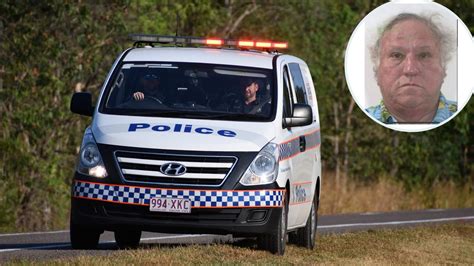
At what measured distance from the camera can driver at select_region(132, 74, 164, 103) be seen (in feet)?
44.5

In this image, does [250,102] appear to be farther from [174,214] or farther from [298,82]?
[298,82]

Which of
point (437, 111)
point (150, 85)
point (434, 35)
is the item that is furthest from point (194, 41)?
point (434, 35)

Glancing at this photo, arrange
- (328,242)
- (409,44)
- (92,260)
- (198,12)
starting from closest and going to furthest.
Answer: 1. (92,260)
2. (328,242)
3. (198,12)
4. (409,44)

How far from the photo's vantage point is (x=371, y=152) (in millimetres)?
41781

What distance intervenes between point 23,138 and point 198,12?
5.37 meters

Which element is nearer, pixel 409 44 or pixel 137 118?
pixel 137 118

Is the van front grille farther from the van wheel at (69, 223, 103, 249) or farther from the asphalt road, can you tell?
the asphalt road

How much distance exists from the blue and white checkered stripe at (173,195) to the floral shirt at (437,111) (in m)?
19.7

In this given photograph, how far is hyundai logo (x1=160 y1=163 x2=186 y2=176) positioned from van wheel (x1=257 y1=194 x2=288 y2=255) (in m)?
1.05

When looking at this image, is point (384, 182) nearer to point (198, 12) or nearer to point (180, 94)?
point (198, 12)

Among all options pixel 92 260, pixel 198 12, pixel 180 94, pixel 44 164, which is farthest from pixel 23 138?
pixel 92 260

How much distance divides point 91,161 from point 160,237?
483 centimetres

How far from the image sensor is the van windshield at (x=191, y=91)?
13359mm

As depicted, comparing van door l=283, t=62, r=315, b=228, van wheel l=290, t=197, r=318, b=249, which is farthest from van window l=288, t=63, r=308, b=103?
van wheel l=290, t=197, r=318, b=249
